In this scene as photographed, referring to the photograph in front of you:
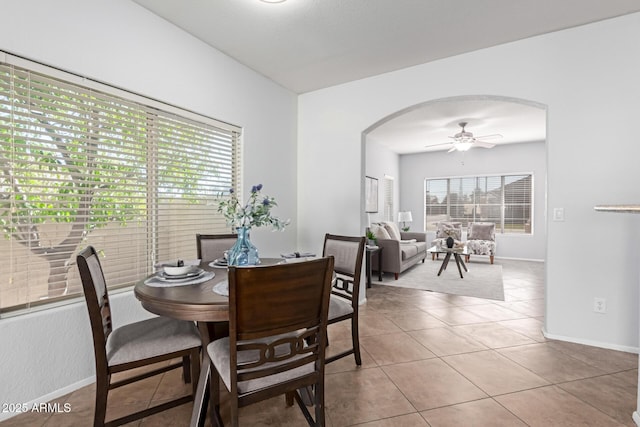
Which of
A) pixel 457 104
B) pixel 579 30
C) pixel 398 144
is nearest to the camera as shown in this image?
pixel 579 30

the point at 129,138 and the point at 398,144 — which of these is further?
the point at 398,144

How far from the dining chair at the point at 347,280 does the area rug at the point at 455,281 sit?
8.45 ft

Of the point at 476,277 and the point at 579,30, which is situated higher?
the point at 579,30

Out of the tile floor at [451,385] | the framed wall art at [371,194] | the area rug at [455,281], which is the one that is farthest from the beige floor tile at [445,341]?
the framed wall art at [371,194]

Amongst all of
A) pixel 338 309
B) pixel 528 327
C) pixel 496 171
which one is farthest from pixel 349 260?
pixel 496 171

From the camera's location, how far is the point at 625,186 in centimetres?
258

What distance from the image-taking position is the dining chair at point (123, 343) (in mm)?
1457

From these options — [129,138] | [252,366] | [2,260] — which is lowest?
[252,366]

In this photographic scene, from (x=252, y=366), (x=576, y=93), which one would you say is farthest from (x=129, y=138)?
(x=576, y=93)

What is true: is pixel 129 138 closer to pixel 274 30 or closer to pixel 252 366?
pixel 274 30

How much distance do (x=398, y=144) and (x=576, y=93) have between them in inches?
189

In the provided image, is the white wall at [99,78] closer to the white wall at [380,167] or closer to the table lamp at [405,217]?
the white wall at [380,167]

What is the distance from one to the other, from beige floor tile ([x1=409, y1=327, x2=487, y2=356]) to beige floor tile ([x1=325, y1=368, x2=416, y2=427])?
2.22 feet

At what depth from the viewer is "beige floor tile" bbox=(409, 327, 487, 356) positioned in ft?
8.66
